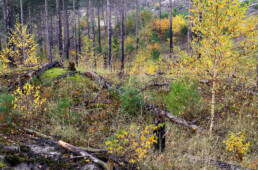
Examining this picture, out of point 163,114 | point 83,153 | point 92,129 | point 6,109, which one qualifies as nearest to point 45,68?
point 6,109

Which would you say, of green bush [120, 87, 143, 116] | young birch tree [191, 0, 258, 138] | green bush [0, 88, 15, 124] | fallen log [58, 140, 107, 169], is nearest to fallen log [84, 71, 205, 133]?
green bush [120, 87, 143, 116]

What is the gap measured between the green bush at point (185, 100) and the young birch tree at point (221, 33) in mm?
756

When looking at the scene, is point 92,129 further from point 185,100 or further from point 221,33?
point 221,33

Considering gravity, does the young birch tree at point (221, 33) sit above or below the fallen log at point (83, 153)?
above

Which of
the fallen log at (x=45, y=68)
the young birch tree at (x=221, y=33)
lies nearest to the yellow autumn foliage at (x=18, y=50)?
the fallen log at (x=45, y=68)

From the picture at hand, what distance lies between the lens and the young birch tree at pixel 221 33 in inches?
153

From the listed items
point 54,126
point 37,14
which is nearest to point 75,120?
point 54,126

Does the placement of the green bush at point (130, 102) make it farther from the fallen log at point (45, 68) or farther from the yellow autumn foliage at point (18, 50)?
the yellow autumn foliage at point (18, 50)

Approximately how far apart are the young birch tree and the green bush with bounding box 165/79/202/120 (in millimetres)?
756

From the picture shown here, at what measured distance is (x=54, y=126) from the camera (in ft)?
15.5

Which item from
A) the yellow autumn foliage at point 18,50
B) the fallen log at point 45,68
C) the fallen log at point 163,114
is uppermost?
the yellow autumn foliage at point 18,50

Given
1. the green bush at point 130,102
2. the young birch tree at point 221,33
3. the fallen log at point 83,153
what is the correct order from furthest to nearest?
1. the green bush at point 130,102
2. the young birch tree at point 221,33
3. the fallen log at point 83,153

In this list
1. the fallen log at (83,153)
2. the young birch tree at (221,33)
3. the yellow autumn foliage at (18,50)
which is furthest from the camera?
the yellow autumn foliage at (18,50)

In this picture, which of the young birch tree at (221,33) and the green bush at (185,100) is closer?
the young birch tree at (221,33)
